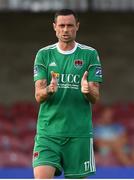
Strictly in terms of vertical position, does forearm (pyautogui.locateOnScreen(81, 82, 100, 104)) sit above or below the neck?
below

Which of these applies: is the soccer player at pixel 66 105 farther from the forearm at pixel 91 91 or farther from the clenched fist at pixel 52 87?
the clenched fist at pixel 52 87

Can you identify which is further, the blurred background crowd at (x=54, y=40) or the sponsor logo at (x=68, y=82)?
the blurred background crowd at (x=54, y=40)

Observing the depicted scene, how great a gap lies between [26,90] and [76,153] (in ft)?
24.3

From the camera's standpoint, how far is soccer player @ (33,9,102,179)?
477cm

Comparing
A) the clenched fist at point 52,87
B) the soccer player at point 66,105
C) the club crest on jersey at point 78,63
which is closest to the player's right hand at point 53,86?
the clenched fist at point 52,87

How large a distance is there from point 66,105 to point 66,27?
0.49 m

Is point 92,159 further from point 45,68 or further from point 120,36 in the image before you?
point 120,36

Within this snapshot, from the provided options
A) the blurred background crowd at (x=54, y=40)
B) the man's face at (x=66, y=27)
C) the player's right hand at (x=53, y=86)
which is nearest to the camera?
the player's right hand at (x=53, y=86)

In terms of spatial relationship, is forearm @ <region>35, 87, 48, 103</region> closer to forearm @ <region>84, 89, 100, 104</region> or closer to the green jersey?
the green jersey

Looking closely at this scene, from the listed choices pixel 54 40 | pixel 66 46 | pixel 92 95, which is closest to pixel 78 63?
pixel 66 46

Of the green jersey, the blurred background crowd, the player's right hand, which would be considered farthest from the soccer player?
the blurred background crowd

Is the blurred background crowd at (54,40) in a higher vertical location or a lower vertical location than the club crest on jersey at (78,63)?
higher

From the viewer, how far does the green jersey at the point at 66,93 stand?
479 centimetres

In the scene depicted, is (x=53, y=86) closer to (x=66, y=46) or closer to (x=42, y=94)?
(x=42, y=94)
